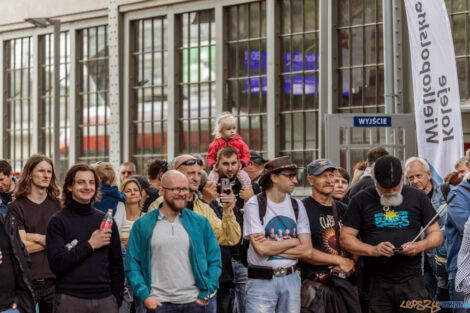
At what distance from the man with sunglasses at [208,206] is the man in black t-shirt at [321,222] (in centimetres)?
68

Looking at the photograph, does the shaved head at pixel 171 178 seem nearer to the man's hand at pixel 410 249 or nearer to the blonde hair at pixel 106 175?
the man's hand at pixel 410 249

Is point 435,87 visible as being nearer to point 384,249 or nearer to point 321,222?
point 321,222

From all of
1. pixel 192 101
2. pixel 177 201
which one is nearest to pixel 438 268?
pixel 177 201

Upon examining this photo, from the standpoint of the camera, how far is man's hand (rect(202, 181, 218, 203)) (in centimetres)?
870

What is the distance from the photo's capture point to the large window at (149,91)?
2925cm

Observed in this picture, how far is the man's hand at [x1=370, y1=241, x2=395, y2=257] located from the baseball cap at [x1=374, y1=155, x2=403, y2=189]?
0.49 meters

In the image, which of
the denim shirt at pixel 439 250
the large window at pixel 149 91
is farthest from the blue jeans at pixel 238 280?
the large window at pixel 149 91

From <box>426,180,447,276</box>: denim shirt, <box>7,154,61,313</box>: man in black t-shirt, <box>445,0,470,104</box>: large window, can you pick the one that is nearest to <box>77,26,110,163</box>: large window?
<box>445,0,470,104</box>: large window

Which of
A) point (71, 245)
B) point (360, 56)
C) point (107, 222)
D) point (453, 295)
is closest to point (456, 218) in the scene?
point (453, 295)

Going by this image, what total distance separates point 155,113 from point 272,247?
21747mm

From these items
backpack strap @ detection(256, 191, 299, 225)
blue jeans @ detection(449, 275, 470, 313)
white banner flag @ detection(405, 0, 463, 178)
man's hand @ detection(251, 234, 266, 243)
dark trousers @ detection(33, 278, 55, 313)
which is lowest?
blue jeans @ detection(449, 275, 470, 313)

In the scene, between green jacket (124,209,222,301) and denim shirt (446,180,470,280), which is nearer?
green jacket (124,209,222,301)

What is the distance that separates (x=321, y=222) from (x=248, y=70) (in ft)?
60.6

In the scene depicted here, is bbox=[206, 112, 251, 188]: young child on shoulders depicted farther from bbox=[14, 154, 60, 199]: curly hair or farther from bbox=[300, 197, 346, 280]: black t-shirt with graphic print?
bbox=[14, 154, 60, 199]: curly hair
